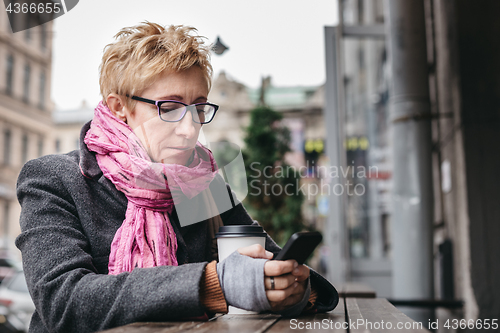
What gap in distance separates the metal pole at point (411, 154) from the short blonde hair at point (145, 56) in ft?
7.18

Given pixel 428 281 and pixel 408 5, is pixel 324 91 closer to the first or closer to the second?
→ pixel 408 5

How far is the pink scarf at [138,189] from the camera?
3.53 ft

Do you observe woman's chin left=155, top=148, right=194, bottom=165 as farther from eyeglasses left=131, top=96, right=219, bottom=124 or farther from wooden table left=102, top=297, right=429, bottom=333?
wooden table left=102, top=297, right=429, bottom=333

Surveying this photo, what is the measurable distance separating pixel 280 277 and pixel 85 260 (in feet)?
1.34

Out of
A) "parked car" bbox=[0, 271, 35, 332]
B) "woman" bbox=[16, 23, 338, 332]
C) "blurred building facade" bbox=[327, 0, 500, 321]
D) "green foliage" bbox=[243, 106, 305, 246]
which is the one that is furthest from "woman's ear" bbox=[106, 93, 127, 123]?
"parked car" bbox=[0, 271, 35, 332]

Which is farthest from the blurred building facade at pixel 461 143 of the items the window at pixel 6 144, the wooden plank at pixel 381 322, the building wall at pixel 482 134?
the window at pixel 6 144

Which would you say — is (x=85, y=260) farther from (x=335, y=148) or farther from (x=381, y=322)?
(x=335, y=148)

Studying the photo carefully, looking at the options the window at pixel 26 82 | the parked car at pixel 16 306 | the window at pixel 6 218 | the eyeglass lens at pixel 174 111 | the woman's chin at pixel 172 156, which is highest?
the window at pixel 26 82

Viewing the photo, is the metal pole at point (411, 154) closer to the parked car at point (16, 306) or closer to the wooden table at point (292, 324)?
the wooden table at point (292, 324)

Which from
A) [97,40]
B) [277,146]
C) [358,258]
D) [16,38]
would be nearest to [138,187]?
[97,40]

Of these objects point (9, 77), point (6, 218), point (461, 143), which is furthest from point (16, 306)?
point (6, 218)

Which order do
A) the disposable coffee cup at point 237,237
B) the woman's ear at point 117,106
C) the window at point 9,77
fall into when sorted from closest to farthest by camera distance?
the disposable coffee cup at point 237,237
the woman's ear at point 117,106
the window at point 9,77

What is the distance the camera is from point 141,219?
1100mm

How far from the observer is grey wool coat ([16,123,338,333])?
82 cm
